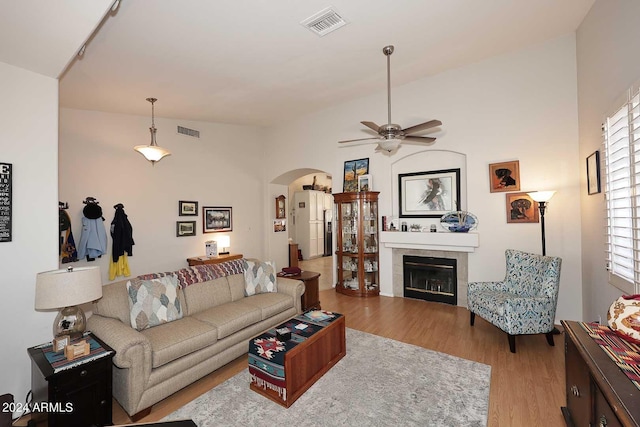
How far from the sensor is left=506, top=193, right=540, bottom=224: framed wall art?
399 cm

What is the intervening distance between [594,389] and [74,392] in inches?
123

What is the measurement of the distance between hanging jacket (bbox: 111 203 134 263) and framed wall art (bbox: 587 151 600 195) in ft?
20.7

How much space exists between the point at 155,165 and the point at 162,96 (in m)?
1.49

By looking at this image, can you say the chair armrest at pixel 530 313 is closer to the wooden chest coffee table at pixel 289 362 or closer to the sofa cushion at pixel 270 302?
the wooden chest coffee table at pixel 289 362

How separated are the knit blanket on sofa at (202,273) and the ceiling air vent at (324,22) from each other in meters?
2.99

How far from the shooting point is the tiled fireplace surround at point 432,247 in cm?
448

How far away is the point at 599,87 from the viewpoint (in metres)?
2.86

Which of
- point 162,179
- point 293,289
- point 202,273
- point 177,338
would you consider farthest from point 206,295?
point 162,179

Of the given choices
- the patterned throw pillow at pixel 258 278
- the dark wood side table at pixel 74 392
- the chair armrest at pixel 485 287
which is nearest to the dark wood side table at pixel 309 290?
the patterned throw pillow at pixel 258 278

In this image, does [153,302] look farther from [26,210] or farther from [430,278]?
[430,278]

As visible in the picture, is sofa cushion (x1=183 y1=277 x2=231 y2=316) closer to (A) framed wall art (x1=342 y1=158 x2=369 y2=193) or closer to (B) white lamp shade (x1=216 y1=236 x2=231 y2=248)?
(B) white lamp shade (x1=216 y1=236 x2=231 y2=248)

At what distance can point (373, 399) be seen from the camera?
7.69 ft

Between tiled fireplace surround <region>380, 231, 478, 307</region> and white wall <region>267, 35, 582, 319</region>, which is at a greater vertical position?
white wall <region>267, 35, 582, 319</region>

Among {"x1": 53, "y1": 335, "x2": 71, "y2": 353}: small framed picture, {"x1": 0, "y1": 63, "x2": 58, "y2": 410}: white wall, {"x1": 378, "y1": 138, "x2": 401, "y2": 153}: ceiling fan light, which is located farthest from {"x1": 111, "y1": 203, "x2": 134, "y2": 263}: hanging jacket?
{"x1": 378, "y1": 138, "x2": 401, "y2": 153}: ceiling fan light
